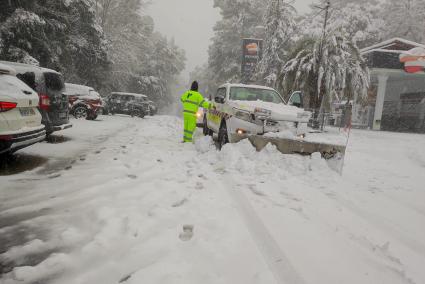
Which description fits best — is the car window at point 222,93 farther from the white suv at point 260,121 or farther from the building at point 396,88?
the building at point 396,88

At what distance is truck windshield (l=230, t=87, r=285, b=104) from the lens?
8.40 metres

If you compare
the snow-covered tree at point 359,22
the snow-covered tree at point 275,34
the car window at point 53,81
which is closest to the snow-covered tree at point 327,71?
the snow-covered tree at point 275,34

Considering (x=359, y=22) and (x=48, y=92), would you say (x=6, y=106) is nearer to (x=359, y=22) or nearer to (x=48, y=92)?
(x=48, y=92)

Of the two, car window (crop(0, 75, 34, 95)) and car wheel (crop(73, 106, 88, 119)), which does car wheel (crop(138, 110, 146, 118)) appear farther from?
car window (crop(0, 75, 34, 95))

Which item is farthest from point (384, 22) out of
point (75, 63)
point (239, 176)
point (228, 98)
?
point (239, 176)

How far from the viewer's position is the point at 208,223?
3.29 metres

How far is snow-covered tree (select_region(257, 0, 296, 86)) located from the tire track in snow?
22544mm

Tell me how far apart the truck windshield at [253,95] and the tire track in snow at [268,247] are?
4.58m

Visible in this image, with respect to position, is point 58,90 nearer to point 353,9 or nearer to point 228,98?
point 228,98

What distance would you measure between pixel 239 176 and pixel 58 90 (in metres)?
5.29

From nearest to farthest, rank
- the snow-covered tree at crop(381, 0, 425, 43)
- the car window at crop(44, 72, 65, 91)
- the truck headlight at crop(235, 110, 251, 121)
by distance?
1. the truck headlight at crop(235, 110, 251, 121)
2. the car window at crop(44, 72, 65, 91)
3. the snow-covered tree at crop(381, 0, 425, 43)

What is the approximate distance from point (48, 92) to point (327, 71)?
13632mm

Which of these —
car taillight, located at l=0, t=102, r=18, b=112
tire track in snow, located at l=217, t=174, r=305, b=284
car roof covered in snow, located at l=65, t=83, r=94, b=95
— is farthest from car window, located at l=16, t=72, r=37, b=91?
car roof covered in snow, located at l=65, t=83, r=94, b=95

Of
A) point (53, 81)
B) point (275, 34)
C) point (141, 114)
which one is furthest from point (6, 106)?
point (275, 34)
